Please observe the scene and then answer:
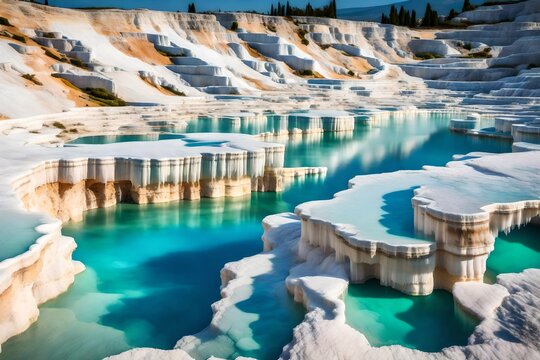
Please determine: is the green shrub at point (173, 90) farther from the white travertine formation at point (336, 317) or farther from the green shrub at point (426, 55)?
the green shrub at point (426, 55)

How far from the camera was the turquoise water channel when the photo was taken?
6570 mm

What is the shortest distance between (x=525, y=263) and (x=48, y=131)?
13.2m

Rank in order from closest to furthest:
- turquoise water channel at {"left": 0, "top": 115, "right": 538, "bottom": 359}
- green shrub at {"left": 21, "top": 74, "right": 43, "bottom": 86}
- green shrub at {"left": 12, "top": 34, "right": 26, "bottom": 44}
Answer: turquoise water channel at {"left": 0, "top": 115, "right": 538, "bottom": 359} < green shrub at {"left": 21, "top": 74, "right": 43, "bottom": 86} < green shrub at {"left": 12, "top": 34, "right": 26, "bottom": 44}

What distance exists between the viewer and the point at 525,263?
863 cm

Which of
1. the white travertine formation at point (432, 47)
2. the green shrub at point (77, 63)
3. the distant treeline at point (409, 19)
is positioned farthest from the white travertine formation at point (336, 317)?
the distant treeline at point (409, 19)

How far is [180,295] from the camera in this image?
8508 millimetres

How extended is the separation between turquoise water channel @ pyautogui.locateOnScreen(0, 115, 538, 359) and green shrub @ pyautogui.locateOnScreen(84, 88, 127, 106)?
11.7 meters

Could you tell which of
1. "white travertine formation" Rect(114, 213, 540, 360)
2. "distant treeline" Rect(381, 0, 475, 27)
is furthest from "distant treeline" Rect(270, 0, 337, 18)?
"white travertine formation" Rect(114, 213, 540, 360)

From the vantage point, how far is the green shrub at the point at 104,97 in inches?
960

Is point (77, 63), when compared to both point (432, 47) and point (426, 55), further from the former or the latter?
point (432, 47)

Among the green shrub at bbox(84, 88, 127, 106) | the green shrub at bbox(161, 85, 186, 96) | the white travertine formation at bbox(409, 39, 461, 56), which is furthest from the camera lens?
the white travertine formation at bbox(409, 39, 461, 56)

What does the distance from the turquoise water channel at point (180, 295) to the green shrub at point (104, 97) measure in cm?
1165

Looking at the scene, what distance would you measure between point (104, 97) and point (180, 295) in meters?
17.9

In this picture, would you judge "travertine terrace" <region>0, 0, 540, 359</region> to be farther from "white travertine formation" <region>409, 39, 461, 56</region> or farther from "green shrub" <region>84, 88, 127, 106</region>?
"white travertine formation" <region>409, 39, 461, 56</region>
